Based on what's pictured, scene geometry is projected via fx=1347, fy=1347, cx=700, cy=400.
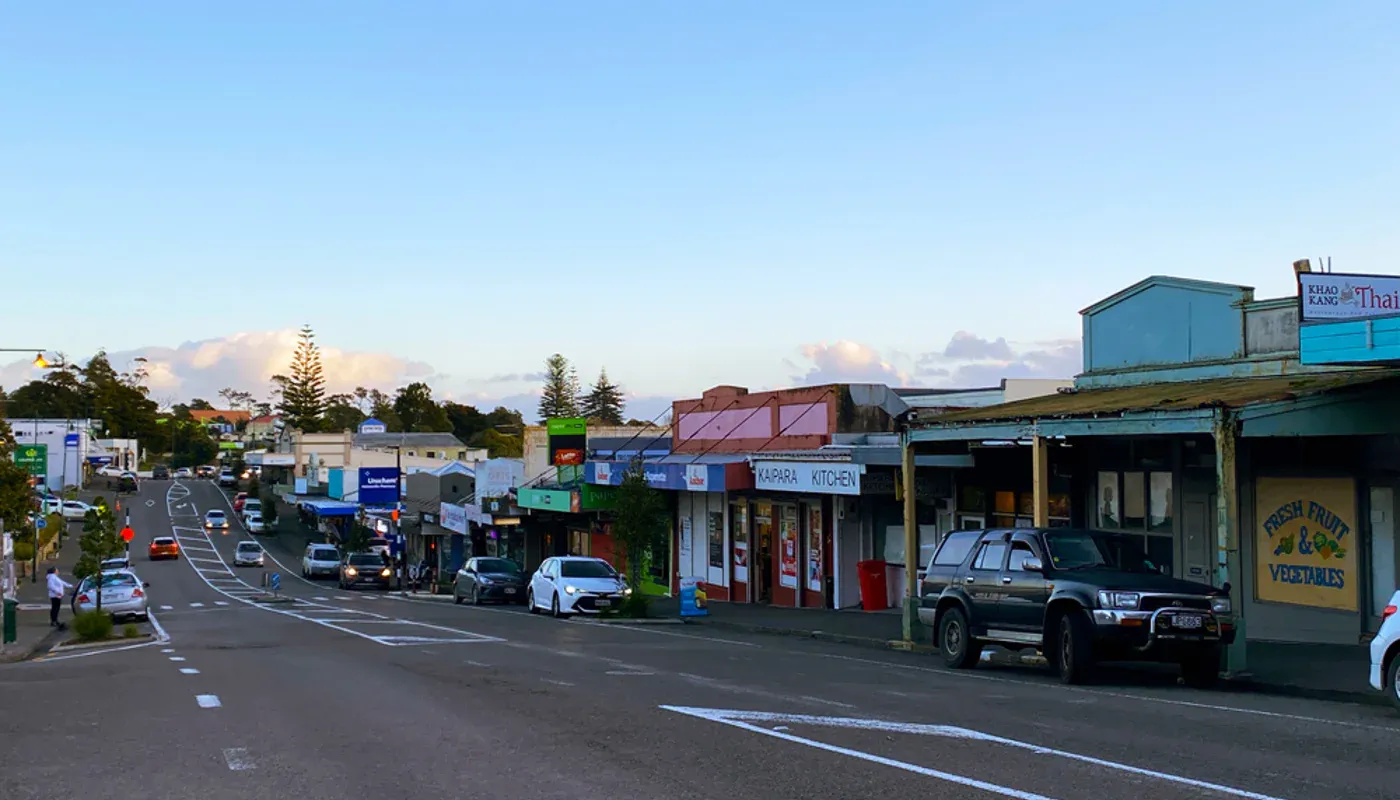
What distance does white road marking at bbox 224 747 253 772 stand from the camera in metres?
9.88

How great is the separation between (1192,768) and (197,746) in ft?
25.0

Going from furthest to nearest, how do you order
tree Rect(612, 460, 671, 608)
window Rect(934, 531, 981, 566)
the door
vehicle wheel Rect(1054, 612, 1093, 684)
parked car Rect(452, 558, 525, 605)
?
parked car Rect(452, 558, 525, 605) → tree Rect(612, 460, 671, 608) → window Rect(934, 531, 981, 566) → the door → vehicle wheel Rect(1054, 612, 1093, 684)

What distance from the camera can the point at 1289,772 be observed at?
9125 millimetres

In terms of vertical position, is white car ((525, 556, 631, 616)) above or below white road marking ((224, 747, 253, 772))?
below

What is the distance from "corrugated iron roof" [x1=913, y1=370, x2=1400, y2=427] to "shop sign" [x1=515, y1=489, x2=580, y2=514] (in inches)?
856

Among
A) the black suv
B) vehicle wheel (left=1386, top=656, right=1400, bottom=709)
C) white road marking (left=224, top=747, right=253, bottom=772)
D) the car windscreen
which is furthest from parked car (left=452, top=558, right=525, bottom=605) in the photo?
vehicle wheel (left=1386, top=656, right=1400, bottom=709)

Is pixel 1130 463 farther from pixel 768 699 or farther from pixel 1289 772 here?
pixel 1289 772

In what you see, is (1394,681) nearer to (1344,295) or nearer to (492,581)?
(1344,295)

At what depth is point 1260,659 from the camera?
17.5 metres

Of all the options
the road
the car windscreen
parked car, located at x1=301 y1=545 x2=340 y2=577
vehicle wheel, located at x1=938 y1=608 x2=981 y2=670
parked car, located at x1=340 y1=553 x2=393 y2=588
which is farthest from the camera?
parked car, located at x1=301 y1=545 x2=340 y2=577

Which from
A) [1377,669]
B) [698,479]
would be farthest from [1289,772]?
[698,479]

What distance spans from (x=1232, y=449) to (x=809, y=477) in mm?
14013

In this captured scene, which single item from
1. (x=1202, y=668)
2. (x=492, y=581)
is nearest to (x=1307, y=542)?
(x=1202, y=668)

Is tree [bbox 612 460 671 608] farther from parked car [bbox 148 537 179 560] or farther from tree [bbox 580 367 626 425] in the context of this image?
tree [bbox 580 367 626 425]
